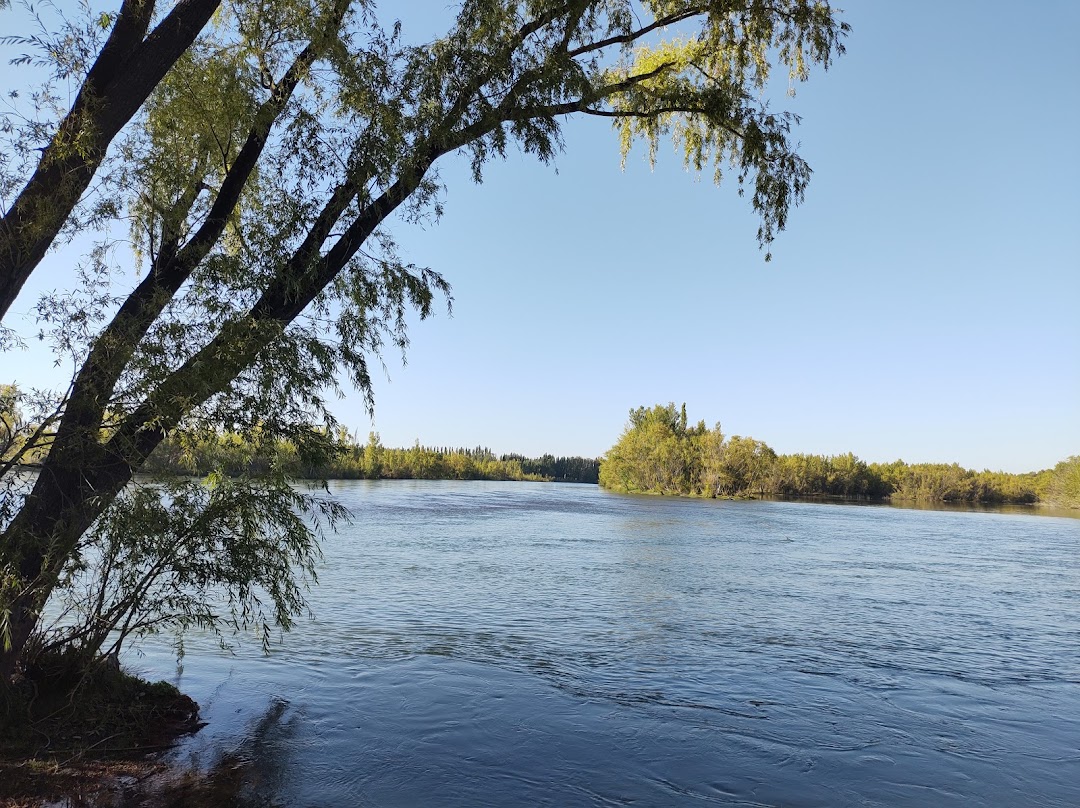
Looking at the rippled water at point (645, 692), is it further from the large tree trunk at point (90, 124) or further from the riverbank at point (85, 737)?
the large tree trunk at point (90, 124)

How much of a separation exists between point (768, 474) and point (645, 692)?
340ft

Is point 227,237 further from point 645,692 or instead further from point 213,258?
point 645,692

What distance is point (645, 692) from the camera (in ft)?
35.8

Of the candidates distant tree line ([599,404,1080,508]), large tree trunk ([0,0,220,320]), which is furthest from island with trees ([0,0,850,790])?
distant tree line ([599,404,1080,508])

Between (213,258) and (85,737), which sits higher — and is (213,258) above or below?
above

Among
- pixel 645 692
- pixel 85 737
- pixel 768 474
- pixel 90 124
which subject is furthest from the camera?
pixel 768 474

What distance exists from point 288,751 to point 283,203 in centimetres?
610

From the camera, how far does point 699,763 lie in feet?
27.1

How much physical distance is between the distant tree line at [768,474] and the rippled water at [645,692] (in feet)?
275

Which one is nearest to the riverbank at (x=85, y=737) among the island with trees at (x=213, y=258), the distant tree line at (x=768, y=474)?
the island with trees at (x=213, y=258)

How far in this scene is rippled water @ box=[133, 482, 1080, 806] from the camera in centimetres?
764

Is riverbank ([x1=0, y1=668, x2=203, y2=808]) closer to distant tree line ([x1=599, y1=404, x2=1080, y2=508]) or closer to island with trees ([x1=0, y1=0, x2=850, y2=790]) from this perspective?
island with trees ([x1=0, y1=0, x2=850, y2=790])

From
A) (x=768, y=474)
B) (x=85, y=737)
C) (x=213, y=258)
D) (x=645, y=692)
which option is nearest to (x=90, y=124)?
(x=213, y=258)

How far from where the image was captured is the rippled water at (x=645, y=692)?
25.1 feet
